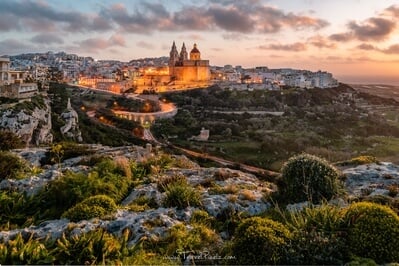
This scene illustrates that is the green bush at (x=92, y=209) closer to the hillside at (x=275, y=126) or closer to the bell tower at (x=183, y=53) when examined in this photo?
the hillside at (x=275, y=126)

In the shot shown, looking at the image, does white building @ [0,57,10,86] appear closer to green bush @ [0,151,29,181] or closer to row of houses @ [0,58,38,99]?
row of houses @ [0,58,38,99]

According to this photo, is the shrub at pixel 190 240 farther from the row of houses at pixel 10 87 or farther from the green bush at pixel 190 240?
the row of houses at pixel 10 87

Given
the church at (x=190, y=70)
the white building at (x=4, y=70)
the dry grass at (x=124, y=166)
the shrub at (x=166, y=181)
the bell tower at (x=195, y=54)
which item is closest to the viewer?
the shrub at (x=166, y=181)

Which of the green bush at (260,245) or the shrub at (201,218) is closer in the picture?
the green bush at (260,245)

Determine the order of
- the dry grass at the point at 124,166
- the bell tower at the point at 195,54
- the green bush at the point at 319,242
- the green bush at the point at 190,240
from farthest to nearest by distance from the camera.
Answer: the bell tower at the point at 195,54 → the dry grass at the point at 124,166 → the green bush at the point at 190,240 → the green bush at the point at 319,242

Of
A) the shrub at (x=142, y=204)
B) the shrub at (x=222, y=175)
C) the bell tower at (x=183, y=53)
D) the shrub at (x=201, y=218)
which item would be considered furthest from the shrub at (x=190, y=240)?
the bell tower at (x=183, y=53)

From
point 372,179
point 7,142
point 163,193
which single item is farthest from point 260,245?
point 7,142

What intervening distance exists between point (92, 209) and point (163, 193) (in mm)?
1971

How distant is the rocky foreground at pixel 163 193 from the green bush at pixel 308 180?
0.53 metres

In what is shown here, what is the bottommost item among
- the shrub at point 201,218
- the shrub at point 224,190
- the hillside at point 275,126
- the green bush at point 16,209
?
the hillside at point 275,126

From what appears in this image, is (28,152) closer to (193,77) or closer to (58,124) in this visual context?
(58,124)

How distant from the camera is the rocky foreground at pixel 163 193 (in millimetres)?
6734

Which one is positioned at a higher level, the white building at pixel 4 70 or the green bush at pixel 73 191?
the white building at pixel 4 70

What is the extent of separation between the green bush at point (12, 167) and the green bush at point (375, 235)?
8.91 metres
